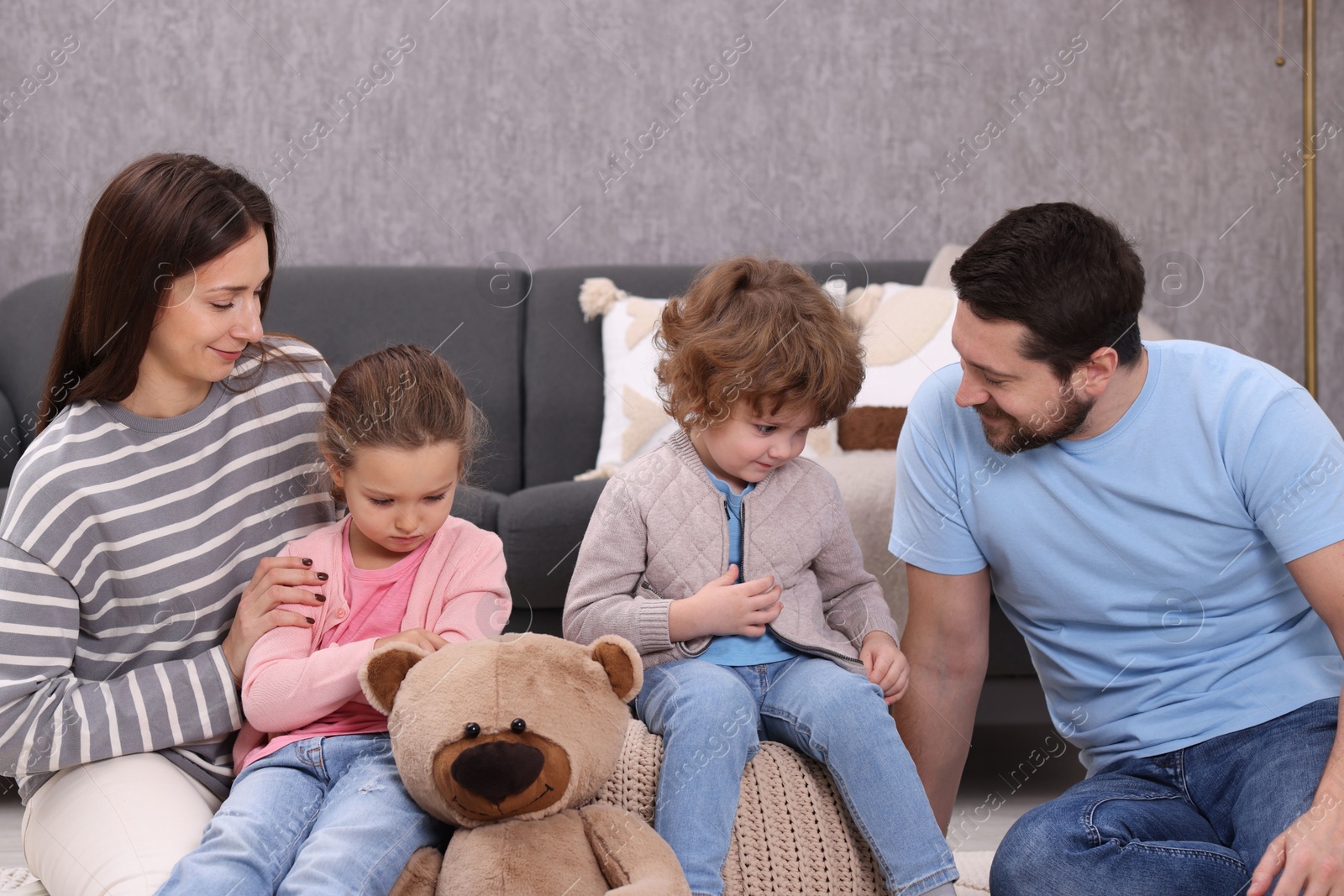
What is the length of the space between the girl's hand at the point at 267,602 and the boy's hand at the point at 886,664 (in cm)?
62

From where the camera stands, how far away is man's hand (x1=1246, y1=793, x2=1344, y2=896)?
1048mm

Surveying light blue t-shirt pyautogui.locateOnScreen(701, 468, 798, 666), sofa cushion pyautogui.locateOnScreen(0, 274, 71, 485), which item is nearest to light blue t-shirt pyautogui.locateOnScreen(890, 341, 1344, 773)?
light blue t-shirt pyautogui.locateOnScreen(701, 468, 798, 666)

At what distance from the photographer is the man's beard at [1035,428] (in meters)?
1.24

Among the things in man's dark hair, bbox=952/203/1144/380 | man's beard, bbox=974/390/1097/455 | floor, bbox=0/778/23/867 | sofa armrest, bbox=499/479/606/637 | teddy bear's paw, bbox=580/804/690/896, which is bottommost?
floor, bbox=0/778/23/867

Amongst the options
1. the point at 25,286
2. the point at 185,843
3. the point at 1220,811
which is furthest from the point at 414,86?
the point at 1220,811

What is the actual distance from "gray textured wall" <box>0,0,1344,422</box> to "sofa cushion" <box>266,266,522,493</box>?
269 millimetres

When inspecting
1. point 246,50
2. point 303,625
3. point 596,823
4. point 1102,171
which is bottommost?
point 596,823

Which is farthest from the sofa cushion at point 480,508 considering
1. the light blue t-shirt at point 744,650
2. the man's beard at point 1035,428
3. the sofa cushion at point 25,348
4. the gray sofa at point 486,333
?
the sofa cushion at point 25,348

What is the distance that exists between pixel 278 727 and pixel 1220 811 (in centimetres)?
99

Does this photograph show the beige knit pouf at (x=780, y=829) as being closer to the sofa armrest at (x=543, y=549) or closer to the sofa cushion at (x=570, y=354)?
the sofa armrest at (x=543, y=549)

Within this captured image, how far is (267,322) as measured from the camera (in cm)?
244

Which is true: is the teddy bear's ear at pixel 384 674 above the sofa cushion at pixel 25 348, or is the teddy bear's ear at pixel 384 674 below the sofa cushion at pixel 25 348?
above

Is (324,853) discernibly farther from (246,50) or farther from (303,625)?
(246,50)

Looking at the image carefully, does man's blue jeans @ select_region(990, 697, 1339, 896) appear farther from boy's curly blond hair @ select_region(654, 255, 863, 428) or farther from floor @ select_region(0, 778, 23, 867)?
floor @ select_region(0, 778, 23, 867)
